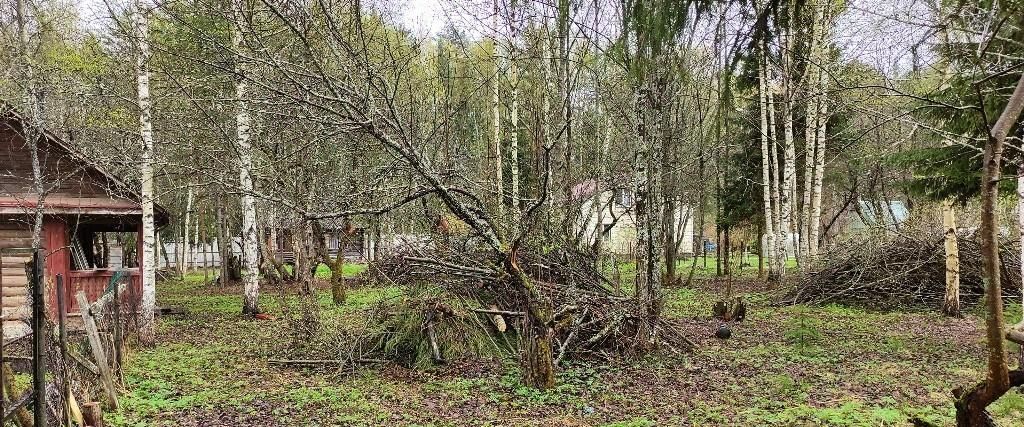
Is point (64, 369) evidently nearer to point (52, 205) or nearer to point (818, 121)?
point (52, 205)

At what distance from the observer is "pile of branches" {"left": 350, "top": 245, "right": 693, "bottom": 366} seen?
814 centimetres

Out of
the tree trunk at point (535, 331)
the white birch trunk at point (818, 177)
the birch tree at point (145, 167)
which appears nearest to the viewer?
the tree trunk at point (535, 331)

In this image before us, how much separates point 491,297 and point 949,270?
7.99m

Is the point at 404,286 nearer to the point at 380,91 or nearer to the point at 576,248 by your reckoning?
the point at 576,248

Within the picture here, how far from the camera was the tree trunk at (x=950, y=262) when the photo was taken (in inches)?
395

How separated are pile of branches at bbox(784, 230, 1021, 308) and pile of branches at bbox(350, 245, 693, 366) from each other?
20.8 ft

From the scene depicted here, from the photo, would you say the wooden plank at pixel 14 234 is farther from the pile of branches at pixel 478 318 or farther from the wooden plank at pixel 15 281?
the pile of branches at pixel 478 318

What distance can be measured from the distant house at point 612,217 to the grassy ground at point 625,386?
2.72 metres

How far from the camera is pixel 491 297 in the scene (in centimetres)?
887

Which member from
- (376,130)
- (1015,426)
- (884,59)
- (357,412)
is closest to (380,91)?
(376,130)

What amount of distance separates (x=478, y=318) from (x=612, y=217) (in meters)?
5.83

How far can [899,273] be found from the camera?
1247 cm

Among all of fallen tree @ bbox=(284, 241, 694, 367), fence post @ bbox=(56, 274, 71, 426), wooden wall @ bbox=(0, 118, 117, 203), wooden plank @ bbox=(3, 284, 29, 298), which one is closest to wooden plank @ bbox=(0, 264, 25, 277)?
wooden plank @ bbox=(3, 284, 29, 298)

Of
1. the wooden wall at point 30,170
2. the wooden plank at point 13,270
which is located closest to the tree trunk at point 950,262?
the wooden wall at point 30,170
